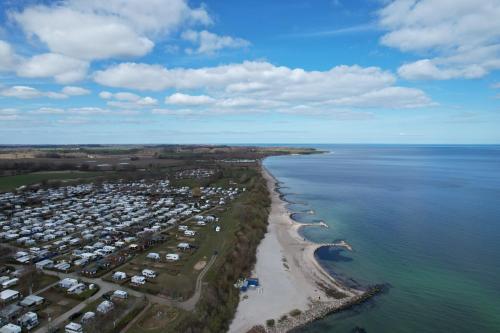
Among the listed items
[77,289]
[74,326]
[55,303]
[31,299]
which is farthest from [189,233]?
[74,326]

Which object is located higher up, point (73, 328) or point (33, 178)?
point (33, 178)

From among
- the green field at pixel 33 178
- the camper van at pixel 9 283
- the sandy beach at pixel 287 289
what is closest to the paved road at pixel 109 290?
the camper van at pixel 9 283

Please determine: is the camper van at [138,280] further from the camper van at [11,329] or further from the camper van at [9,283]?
the camper van at [9,283]

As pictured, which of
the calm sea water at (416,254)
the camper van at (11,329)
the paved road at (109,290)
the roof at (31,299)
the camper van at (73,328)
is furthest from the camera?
the calm sea water at (416,254)

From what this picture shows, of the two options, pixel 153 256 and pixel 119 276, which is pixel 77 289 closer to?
pixel 119 276

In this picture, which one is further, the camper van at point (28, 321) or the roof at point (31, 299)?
the roof at point (31, 299)

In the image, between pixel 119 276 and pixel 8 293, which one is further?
pixel 119 276

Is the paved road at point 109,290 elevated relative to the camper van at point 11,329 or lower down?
lower down

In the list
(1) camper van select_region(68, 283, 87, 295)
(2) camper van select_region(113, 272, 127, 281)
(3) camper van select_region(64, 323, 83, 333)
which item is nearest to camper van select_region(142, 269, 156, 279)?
(2) camper van select_region(113, 272, 127, 281)

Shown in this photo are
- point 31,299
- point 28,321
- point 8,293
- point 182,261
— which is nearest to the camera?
point 28,321
